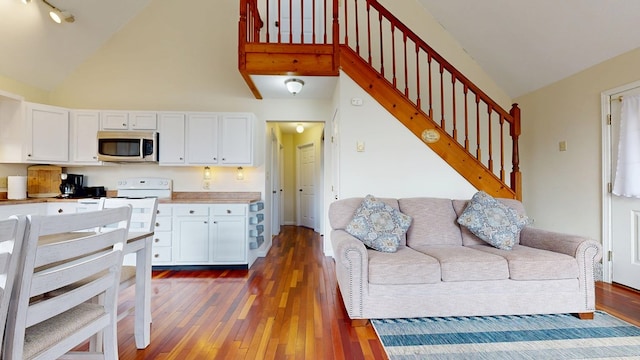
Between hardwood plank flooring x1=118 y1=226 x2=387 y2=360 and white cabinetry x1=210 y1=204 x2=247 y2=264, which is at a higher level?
white cabinetry x1=210 y1=204 x2=247 y2=264

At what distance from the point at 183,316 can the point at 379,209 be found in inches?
71.8

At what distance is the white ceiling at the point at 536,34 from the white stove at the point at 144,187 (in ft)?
15.1

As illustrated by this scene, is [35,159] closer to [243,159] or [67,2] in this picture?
[67,2]

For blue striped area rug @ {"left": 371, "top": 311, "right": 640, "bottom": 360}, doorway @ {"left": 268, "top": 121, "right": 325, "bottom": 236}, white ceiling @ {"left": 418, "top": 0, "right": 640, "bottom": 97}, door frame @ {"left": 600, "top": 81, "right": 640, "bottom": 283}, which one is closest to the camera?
blue striped area rug @ {"left": 371, "top": 311, "right": 640, "bottom": 360}

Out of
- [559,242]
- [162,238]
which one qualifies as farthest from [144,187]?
[559,242]

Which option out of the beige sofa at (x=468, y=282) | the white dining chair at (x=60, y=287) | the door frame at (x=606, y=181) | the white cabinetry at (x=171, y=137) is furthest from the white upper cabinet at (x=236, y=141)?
the door frame at (x=606, y=181)

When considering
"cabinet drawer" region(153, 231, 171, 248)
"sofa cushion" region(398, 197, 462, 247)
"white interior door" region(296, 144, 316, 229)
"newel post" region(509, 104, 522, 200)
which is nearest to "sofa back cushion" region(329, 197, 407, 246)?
"sofa cushion" region(398, 197, 462, 247)

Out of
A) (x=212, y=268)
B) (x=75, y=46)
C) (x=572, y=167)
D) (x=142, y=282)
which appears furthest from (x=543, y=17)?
(x=75, y=46)

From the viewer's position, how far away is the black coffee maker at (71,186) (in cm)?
391

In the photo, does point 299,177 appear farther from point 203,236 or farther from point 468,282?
point 468,282

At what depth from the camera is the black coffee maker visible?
12.8 feet

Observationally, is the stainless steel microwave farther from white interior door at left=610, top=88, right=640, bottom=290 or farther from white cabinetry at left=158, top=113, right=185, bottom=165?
white interior door at left=610, top=88, right=640, bottom=290

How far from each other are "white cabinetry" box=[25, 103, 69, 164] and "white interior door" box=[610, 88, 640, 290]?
628 centimetres

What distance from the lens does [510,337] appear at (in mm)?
1955
